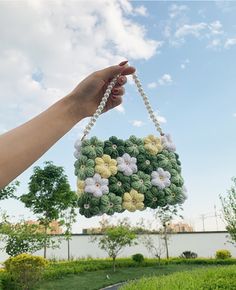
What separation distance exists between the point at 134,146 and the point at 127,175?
0.21 meters

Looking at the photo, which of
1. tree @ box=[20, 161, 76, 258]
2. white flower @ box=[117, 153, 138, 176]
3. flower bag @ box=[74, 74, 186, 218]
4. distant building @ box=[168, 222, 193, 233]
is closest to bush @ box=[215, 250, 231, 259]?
distant building @ box=[168, 222, 193, 233]

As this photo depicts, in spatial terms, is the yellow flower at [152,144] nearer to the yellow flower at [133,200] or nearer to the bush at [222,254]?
the yellow flower at [133,200]

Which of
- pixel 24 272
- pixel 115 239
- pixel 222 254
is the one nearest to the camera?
pixel 24 272

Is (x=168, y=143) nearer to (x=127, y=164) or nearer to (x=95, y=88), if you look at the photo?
(x=127, y=164)

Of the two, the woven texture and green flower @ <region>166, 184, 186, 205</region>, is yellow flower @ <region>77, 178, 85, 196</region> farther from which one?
green flower @ <region>166, 184, 186, 205</region>

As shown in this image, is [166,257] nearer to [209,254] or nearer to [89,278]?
[209,254]

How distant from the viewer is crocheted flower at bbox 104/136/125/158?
2.31 m

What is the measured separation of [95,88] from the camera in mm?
1992

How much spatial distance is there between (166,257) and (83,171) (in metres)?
22.4

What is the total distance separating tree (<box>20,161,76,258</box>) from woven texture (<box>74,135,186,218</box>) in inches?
741

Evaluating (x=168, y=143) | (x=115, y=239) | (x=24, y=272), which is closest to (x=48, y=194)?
(x=115, y=239)

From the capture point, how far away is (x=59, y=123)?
1754 millimetres

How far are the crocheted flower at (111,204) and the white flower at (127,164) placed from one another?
174 mm

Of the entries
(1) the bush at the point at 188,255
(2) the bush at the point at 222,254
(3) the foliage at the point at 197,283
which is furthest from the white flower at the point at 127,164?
(1) the bush at the point at 188,255
